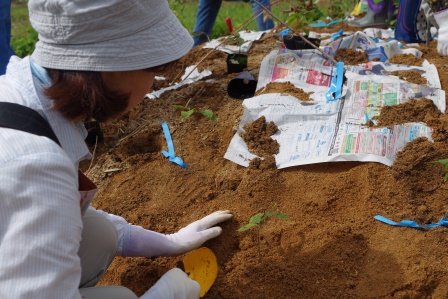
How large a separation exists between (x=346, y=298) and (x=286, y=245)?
1.01 ft

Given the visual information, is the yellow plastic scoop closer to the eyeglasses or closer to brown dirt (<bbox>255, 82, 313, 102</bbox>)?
the eyeglasses

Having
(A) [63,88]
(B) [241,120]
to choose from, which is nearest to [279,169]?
(B) [241,120]

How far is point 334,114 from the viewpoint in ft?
7.82

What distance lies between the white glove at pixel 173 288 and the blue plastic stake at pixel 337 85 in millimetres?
1371

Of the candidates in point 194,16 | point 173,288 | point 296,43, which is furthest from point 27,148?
A: point 194,16

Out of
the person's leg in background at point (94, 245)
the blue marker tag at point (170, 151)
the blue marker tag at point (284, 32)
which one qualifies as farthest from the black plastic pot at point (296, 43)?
the person's leg in background at point (94, 245)

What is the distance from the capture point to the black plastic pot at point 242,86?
2811 mm

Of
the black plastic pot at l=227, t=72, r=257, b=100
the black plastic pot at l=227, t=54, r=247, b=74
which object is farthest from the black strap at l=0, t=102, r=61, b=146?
the black plastic pot at l=227, t=54, r=247, b=74

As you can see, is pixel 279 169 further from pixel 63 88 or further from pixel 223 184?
pixel 63 88

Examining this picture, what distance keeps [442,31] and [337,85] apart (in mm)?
1123

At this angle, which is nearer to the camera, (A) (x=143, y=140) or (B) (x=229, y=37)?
(A) (x=143, y=140)

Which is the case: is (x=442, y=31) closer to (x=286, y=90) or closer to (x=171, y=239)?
(x=286, y=90)

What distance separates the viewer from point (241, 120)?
2436 millimetres

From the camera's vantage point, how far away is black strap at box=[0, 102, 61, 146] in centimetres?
104
